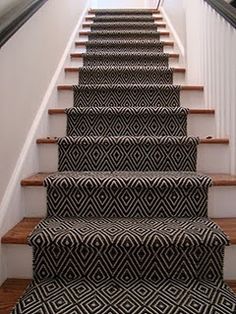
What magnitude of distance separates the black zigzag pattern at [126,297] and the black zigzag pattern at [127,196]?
322 mm

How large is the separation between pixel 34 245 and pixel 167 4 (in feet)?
11.0

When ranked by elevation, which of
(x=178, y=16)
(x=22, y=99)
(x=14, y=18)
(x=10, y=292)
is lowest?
(x=10, y=292)

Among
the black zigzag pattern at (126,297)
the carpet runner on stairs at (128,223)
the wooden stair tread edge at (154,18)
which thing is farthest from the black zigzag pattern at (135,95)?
the wooden stair tread edge at (154,18)

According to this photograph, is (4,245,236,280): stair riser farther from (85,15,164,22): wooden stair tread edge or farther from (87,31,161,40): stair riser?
(85,15,164,22): wooden stair tread edge

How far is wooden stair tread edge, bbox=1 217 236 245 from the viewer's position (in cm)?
122

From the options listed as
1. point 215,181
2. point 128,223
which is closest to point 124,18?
point 215,181

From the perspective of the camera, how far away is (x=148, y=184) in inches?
56.1

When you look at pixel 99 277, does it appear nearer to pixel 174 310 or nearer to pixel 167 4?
pixel 174 310

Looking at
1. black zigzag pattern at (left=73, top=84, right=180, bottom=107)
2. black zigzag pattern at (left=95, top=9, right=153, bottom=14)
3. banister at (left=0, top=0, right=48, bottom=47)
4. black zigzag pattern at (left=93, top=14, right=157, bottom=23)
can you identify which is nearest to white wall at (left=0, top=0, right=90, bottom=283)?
banister at (left=0, top=0, right=48, bottom=47)

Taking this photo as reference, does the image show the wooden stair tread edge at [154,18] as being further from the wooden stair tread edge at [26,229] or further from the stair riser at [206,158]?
the wooden stair tread edge at [26,229]

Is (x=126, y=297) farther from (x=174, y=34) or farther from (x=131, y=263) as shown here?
(x=174, y=34)

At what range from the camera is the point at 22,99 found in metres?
1.59

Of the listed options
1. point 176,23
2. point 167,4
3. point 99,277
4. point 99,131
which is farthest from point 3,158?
point 167,4

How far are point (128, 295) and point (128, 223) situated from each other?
316mm
